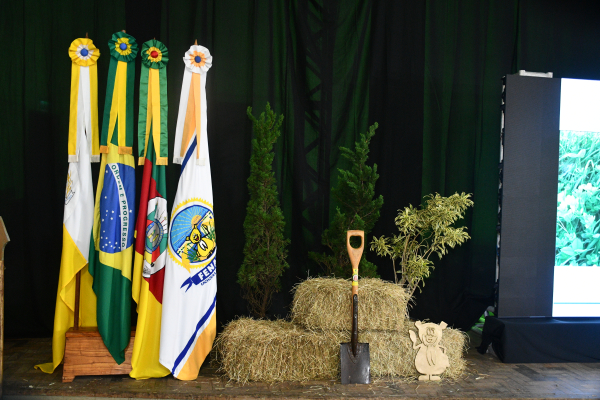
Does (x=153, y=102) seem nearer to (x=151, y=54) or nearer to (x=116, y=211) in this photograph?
(x=151, y=54)

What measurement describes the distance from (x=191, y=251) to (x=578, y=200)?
10.7ft

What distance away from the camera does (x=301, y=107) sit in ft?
14.7

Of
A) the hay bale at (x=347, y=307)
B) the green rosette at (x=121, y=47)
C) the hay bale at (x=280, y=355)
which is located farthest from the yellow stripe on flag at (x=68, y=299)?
the hay bale at (x=347, y=307)

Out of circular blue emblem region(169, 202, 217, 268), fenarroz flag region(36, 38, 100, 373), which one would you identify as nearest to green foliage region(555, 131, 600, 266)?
circular blue emblem region(169, 202, 217, 268)

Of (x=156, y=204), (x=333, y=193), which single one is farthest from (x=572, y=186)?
(x=156, y=204)

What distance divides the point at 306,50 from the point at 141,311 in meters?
2.68

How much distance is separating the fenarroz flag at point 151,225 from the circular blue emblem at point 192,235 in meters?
0.10

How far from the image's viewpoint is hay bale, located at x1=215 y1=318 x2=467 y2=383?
3268 millimetres

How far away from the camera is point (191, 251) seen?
3.35m

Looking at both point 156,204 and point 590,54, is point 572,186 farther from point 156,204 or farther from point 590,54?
point 156,204

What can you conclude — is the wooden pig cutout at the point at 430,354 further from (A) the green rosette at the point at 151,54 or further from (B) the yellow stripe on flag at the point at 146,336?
(A) the green rosette at the point at 151,54

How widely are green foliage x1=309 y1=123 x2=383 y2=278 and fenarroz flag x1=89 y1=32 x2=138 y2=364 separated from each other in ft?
5.13

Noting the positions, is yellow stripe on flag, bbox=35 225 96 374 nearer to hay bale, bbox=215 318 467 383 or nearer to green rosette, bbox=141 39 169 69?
hay bale, bbox=215 318 467 383

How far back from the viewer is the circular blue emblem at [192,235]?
11.0 ft
